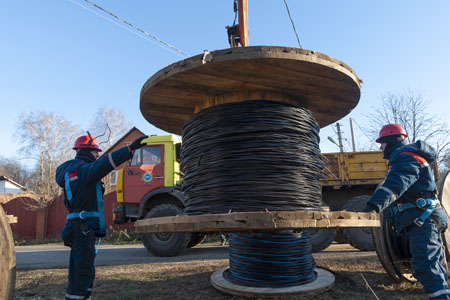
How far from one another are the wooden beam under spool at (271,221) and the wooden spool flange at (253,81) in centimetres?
125

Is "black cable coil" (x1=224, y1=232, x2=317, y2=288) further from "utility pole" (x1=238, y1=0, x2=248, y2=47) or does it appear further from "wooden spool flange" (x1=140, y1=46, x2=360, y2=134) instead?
"utility pole" (x1=238, y1=0, x2=248, y2=47)

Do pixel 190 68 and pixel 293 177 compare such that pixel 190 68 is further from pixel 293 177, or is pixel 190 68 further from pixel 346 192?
pixel 346 192

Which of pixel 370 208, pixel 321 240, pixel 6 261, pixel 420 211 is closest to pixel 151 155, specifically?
pixel 321 240

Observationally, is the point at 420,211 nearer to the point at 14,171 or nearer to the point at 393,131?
the point at 393,131

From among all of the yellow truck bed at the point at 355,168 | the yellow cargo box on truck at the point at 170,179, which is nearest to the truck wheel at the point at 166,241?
the yellow cargo box on truck at the point at 170,179

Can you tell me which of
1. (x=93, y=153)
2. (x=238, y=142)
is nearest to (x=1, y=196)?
(x=93, y=153)

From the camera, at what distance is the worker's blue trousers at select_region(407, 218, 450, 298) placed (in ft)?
9.52

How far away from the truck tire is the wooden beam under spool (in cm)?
592

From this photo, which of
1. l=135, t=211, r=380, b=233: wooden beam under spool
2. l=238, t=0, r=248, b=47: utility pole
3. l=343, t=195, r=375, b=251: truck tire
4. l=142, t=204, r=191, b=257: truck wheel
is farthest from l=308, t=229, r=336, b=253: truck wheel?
l=135, t=211, r=380, b=233: wooden beam under spool

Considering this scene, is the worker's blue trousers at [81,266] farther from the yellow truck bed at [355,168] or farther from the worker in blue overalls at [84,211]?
the yellow truck bed at [355,168]

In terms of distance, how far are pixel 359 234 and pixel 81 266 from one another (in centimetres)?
676

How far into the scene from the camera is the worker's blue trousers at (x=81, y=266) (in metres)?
3.18

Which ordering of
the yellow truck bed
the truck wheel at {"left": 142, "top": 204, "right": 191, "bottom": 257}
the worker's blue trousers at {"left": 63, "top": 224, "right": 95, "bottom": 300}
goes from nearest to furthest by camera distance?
the worker's blue trousers at {"left": 63, "top": 224, "right": 95, "bottom": 300}, the truck wheel at {"left": 142, "top": 204, "right": 191, "bottom": 257}, the yellow truck bed

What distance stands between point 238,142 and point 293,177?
2.06ft
